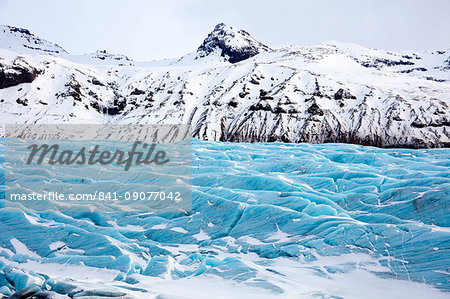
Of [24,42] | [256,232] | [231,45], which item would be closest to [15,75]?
[256,232]

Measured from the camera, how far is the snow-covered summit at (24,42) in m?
146

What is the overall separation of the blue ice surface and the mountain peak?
125 metres

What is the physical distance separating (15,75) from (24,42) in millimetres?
107110

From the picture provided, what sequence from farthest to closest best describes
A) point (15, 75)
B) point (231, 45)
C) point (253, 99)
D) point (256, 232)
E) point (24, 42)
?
point (24, 42) < point (231, 45) < point (15, 75) < point (253, 99) < point (256, 232)

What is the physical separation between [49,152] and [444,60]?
201m

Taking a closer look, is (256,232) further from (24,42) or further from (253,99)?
(24,42)

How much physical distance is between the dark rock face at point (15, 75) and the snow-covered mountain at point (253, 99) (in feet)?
0.63

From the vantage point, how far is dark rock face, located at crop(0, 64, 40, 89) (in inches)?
2697

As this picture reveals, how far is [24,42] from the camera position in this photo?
15450 centimetres

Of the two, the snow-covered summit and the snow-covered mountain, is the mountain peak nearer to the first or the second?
the snow-covered mountain

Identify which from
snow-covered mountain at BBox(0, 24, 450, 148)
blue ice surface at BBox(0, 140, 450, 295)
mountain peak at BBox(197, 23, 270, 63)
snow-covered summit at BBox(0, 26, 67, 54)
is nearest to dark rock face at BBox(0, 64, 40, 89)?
snow-covered mountain at BBox(0, 24, 450, 148)

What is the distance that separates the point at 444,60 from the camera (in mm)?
166250

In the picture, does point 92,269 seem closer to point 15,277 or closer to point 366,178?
point 15,277

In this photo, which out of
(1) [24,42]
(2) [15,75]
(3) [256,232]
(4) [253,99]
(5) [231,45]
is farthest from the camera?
(1) [24,42]
